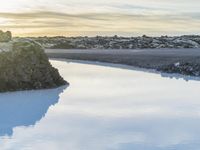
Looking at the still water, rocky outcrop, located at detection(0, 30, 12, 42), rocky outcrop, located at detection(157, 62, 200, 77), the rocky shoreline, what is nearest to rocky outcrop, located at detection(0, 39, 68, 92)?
the rocky shoreline

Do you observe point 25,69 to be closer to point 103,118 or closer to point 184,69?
point 103,118

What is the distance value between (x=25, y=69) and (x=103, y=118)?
8.86 meters

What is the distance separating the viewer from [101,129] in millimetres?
12062

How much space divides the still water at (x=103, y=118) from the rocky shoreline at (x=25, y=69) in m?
0.89

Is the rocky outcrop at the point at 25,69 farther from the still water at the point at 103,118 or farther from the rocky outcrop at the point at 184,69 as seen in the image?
the rocky outcrop at the point at 184,69

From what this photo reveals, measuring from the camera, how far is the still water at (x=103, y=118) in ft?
34.8

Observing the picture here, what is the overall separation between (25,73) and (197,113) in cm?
921

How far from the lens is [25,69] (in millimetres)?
21906

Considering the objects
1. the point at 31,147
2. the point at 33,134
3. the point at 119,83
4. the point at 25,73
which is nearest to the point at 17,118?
the point at 33,134

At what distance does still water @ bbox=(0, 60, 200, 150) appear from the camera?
10.6 m

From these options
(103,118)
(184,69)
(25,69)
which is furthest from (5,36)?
(103,118)

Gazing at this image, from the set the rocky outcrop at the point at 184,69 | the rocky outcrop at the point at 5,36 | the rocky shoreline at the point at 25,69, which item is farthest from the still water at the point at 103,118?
the rocky outcrop at the point at 184,69

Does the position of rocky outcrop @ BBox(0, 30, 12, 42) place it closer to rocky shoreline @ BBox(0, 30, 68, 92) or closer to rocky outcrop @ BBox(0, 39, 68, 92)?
rocky shoreline @ BBox(0, 30, 68, 92)

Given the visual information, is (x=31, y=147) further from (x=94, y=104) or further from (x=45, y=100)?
(x=45, y=100)
